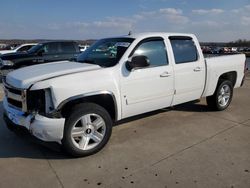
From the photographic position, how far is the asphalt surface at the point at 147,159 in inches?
133

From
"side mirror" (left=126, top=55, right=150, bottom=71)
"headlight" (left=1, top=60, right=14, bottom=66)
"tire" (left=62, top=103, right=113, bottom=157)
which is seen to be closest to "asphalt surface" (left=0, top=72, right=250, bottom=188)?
"tire" (left=62, top=103, right=113, bottom=157)

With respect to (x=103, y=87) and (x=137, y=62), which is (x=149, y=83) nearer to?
(x=137, y=62)

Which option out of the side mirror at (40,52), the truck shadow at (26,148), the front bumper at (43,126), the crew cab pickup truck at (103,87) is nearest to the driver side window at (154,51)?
the crew cab pickup truck at (103,87)

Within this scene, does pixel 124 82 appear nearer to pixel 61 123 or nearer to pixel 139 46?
pixel 139 46

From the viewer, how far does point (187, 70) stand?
538 centimetres

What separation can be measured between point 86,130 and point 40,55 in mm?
8686

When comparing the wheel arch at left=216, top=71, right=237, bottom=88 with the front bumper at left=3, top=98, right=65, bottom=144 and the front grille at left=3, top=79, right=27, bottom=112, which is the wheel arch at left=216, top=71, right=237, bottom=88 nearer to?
the front bumper at left=3, top=98, right=65, bottom=144

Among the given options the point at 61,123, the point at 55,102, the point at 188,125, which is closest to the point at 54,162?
the point at 61,123

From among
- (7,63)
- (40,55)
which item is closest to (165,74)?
(40,55)

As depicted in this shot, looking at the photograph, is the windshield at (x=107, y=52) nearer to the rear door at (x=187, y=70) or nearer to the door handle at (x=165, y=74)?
the door handle at (x=165, y=74)

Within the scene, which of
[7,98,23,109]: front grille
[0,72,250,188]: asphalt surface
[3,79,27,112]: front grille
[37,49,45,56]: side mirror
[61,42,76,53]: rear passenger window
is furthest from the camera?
[61,42,76,53]: rear passenger window

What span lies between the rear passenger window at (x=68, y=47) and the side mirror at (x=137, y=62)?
28.2 ft

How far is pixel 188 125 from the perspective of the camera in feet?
17.8

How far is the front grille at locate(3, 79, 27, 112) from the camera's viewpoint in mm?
3822
